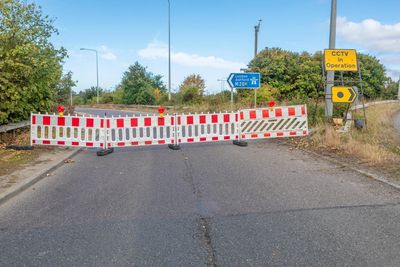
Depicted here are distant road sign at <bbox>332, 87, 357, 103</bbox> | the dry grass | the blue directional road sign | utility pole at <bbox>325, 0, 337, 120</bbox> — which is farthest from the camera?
the blue directional road sign

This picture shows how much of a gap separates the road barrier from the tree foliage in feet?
3.49

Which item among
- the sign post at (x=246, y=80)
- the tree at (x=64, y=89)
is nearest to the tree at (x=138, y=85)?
the tree at (x=64, y=89)

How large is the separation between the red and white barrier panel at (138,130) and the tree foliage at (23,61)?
2972 millimetres

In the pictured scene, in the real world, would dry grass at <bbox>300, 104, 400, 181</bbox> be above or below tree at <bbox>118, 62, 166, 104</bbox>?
below

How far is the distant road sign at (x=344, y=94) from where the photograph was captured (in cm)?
1249

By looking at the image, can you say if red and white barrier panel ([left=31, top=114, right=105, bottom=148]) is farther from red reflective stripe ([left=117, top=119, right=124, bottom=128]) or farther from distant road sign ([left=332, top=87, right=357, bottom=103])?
distant road sign ([left=332, top=87, right=357, bottom=103])

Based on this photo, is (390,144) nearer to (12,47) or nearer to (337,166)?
(337,166)

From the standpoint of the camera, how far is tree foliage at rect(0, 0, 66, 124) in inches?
428

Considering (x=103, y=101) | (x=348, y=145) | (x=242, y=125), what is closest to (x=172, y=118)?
(x=242, y=125)

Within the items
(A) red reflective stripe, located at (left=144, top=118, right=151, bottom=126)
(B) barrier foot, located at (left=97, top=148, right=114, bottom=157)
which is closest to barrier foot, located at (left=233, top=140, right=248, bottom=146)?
(A) red reflective stripe, located at (left=144, top=118, right=151, bottom=126)

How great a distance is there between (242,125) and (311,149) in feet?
8.42

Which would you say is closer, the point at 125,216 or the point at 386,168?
the point at 125,216

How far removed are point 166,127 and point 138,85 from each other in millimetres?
45213

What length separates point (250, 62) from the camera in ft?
104
